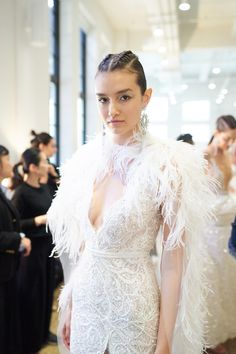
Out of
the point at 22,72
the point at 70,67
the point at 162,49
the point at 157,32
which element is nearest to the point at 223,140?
the point at 22,72

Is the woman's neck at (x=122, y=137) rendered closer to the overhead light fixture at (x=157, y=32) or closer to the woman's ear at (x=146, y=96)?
the woman's ear at (x=146, y=96)

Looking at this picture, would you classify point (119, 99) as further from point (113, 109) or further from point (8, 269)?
point (8, 269)

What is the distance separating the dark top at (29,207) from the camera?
8.00 feet

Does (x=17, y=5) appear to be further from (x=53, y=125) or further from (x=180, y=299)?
(x=180, y=299)

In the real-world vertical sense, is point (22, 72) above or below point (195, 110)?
below

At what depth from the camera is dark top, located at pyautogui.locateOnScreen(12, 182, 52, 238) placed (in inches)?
96.0

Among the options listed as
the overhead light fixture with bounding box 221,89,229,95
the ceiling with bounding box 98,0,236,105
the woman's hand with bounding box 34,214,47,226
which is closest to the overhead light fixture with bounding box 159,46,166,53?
the ceiling with bounding box 98,0,236,105

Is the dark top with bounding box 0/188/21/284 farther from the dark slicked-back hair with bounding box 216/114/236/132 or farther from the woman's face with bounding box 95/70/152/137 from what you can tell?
the dark slicked-back hair with bounding box 216/114/236/132

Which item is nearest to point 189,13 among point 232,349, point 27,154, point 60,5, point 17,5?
point 60,5

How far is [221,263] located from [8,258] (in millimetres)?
1437

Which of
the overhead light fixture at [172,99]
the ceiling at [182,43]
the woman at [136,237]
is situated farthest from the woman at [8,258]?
the overhead light fixture at [172,99]

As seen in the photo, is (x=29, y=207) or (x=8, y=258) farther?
(x=29, y=207)

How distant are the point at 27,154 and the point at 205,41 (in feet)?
18.0

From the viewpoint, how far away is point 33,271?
8.11ft
